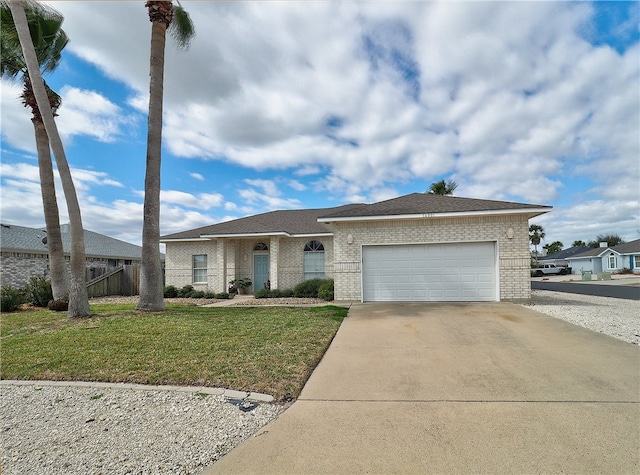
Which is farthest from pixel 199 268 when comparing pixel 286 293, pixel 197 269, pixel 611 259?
pixel 611 259

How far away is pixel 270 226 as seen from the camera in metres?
19.0

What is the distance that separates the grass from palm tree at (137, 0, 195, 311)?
147cm

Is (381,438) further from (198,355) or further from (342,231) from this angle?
(342,231)

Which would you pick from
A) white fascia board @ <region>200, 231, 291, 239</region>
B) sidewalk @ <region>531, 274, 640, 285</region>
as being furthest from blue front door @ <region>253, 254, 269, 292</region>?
sidewalk @ <region>531, 274, 640, 285</region>

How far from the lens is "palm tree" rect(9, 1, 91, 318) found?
1014cm

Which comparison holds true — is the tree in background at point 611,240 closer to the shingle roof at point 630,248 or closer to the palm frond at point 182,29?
the shingle roof at point 630,248

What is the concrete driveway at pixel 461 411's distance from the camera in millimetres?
3174

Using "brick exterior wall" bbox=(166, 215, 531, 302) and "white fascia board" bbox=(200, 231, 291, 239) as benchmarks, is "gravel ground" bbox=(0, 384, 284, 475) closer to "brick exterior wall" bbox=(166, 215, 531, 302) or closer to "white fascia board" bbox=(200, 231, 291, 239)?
"brick exterior wall" bbox=(166, 215, 531, 302)

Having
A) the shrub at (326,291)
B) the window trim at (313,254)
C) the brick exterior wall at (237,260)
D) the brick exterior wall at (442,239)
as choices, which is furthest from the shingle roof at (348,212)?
the shrub at (326,291)

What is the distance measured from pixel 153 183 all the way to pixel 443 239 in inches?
397

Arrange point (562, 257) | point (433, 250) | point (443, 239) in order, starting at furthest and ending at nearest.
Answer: point (562, 257)
point (433, 250)
point (443, 239)

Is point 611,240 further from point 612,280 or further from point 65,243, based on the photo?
point 65,243

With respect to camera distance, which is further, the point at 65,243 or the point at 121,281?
the point at 65,243

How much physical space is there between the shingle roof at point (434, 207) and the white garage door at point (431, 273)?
1.28 m
